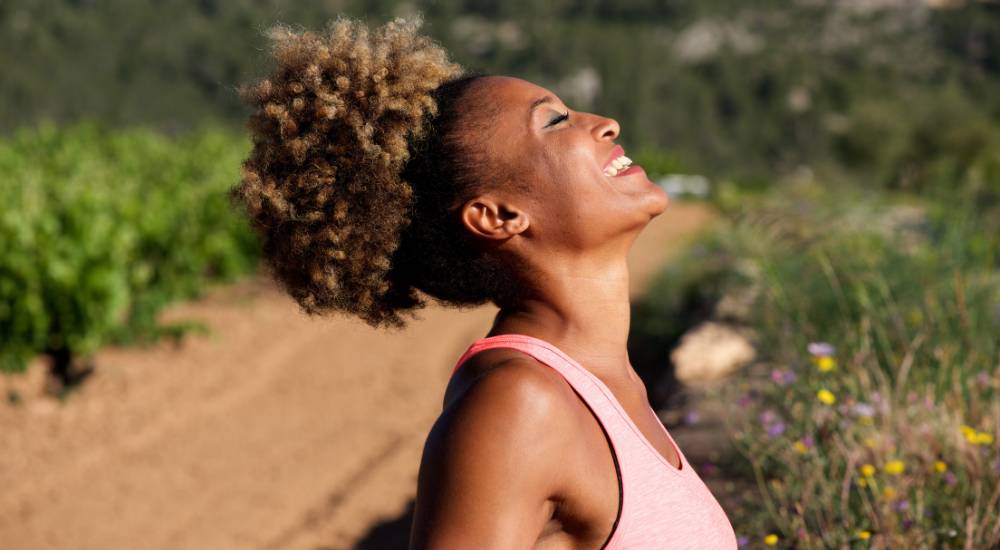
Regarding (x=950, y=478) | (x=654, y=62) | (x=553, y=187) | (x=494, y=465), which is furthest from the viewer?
(x=654, y=62)

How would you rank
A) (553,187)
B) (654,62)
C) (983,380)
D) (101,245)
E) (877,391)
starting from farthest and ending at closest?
(654,62), (101,245), (877,391), (983,380), (553,187)

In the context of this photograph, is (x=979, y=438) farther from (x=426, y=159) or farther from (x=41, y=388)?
(x=41, y=388)

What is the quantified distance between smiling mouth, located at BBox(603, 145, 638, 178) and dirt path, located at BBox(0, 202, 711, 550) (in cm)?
187

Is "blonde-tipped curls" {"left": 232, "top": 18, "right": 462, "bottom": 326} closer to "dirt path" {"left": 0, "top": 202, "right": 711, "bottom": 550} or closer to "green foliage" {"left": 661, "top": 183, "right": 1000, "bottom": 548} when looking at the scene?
"green foliage" {"left": 661, "top": 183, "right": 1000, "bottom": 548}

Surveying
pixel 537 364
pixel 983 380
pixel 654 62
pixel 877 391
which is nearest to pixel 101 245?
pixel 877 391

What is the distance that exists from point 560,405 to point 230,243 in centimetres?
891

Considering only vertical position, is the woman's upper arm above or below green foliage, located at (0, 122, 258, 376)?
above

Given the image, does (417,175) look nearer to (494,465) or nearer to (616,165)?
(616,165)

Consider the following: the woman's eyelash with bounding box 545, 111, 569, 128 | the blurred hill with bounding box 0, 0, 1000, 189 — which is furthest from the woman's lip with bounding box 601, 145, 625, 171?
the blurred hill with bounding box 0, 0, 1000, 189

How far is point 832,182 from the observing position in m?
10.2

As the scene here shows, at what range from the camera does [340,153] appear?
1.79 m

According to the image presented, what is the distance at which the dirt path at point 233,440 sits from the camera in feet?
16.4

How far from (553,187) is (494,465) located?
516mm

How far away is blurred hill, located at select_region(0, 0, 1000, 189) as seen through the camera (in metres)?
39.5
